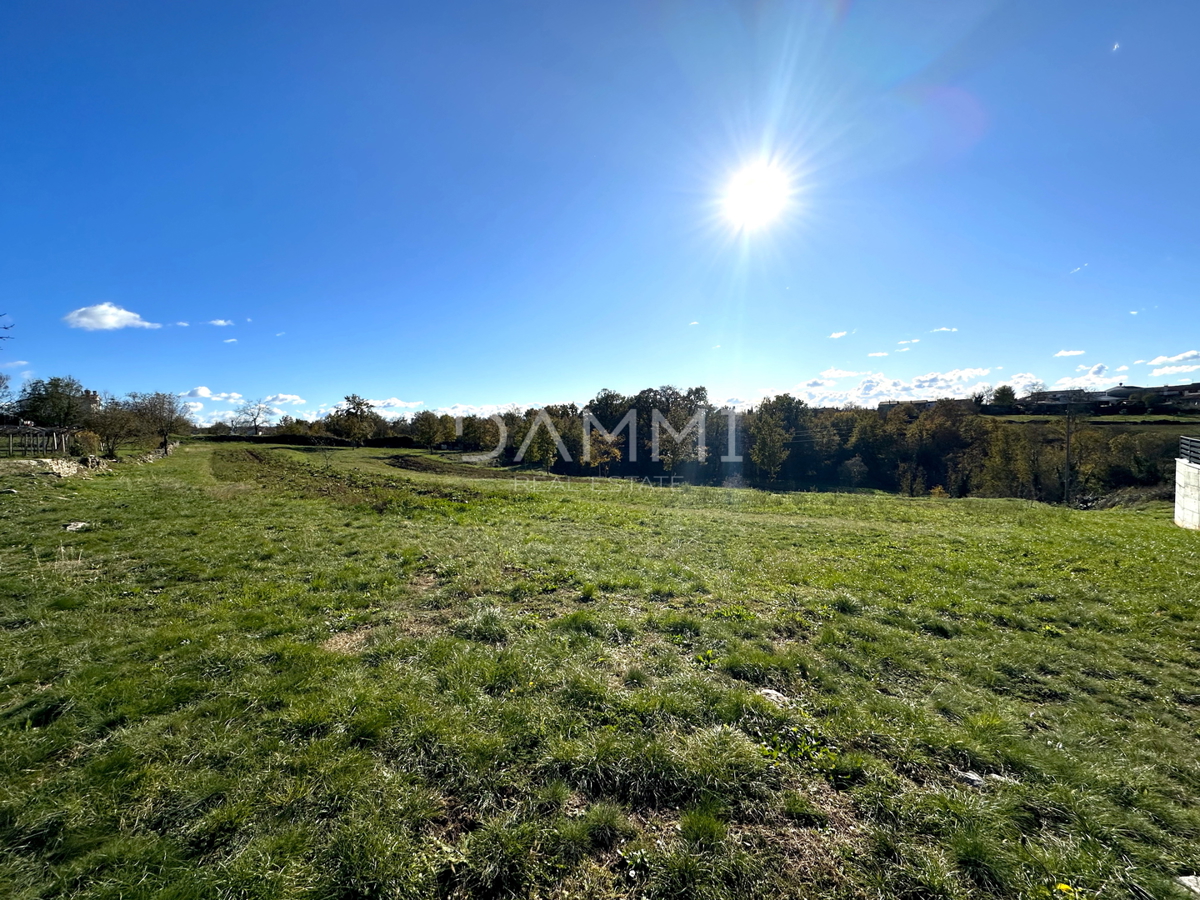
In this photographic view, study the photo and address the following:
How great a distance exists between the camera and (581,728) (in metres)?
4.73

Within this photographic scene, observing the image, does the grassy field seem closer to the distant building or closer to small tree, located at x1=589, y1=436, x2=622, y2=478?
small tree, located at x1=589, y1=436, x2=622, y2=478

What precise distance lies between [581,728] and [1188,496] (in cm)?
3038

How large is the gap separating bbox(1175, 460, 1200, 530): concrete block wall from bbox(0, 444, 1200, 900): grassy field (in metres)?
13.8

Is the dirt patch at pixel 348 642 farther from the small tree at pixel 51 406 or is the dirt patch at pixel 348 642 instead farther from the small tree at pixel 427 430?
the small tree at pixel 427 430

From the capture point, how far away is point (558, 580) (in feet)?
32.2

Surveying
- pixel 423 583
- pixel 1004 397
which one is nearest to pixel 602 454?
pixel 423 583

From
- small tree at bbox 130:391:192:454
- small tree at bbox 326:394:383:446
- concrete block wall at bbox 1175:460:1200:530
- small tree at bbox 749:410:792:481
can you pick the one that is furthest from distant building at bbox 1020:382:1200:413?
small tree at bbox 130:391:192:454

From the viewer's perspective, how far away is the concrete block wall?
61.0 feet

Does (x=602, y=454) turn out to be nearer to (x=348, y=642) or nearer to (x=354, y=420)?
(x=354, y=420)

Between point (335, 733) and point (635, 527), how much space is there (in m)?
12.6

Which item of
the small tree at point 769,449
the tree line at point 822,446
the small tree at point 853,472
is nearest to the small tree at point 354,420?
the tree line at point 822,446

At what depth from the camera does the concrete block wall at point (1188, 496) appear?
18.6 m

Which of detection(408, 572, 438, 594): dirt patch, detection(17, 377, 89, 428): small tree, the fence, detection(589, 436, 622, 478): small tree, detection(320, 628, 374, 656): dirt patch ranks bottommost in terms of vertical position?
detection(320, 628, 374, 656): dirt patch

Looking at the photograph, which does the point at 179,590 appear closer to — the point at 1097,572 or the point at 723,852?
the point at 723,852
